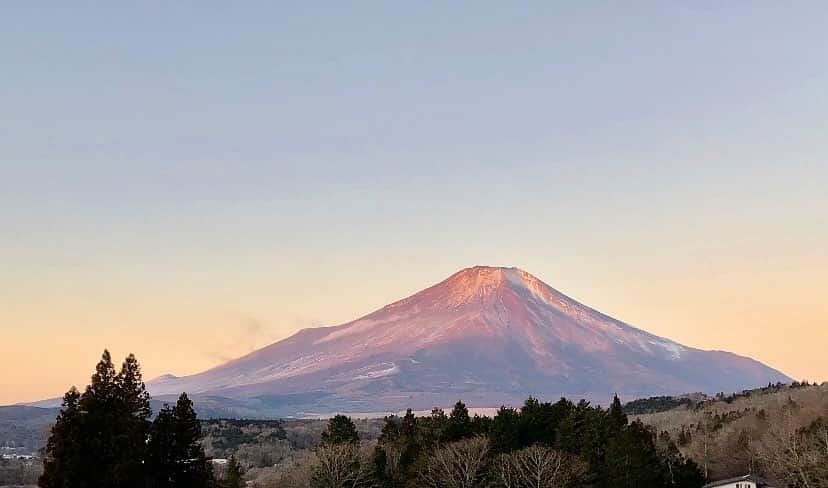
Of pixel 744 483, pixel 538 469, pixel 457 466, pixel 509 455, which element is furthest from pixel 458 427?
pixel 744 483

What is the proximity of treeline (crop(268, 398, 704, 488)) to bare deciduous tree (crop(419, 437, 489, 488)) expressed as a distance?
62 millimetres

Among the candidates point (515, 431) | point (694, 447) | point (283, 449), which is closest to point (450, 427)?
point (515, 431)

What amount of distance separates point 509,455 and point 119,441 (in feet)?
101

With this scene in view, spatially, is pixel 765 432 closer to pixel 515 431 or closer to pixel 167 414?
pixel 515 431

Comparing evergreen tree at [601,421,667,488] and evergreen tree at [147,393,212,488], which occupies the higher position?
evergreen tree at [147,393,212,488]

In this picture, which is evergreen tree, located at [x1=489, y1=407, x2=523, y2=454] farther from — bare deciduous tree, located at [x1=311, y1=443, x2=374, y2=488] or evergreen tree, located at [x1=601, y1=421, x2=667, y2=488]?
bare deciduous tree, located at [x1=311, y1=443, x2=374, y2=488]

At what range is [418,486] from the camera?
57.3 m

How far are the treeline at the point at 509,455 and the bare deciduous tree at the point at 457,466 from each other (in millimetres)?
62

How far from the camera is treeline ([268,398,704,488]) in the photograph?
5638cm

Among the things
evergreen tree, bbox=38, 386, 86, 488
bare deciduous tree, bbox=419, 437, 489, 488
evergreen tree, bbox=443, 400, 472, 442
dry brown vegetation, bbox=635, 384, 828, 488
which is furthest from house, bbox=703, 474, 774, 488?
evergreen tree, bbox=38, 386, 86, 488

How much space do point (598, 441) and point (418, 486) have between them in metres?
11.6

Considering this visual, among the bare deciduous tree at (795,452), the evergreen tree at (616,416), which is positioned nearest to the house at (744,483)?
the bare deciduous tree at (795,452)

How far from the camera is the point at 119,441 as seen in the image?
1351 inches

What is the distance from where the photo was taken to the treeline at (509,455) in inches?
2219
